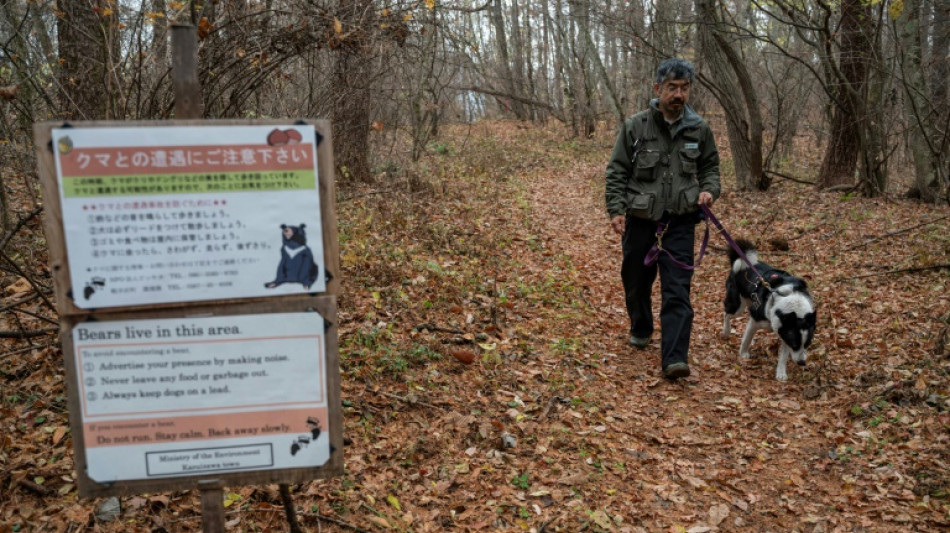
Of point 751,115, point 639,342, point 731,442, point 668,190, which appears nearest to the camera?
point 731,442

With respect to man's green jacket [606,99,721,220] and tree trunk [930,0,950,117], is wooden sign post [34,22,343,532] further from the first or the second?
tree trunk [930,0,950,117]

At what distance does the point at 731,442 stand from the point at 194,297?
396 centimetres

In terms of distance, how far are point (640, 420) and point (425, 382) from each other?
174 centimetres

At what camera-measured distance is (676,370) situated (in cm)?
541

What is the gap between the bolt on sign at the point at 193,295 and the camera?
7.14 feet

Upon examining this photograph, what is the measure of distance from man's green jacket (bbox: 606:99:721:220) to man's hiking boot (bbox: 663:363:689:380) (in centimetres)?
131

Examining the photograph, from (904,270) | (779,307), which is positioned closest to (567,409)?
(779,307)

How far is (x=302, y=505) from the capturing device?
3465mm

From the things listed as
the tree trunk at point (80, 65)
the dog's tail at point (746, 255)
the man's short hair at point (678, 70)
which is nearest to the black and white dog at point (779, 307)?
the dog's tail at point (746, 255)

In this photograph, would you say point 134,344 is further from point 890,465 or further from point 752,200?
point 752,200

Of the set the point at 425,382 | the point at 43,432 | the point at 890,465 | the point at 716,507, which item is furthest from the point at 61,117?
the point at 890,465

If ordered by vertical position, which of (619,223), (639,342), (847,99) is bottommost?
(639,342)

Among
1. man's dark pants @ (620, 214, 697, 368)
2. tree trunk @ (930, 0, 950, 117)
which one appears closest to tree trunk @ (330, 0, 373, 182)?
man's dark pants @ (620, 214, 697, 368)

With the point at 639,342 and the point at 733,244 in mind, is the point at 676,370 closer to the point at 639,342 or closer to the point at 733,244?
the point at 639,342
